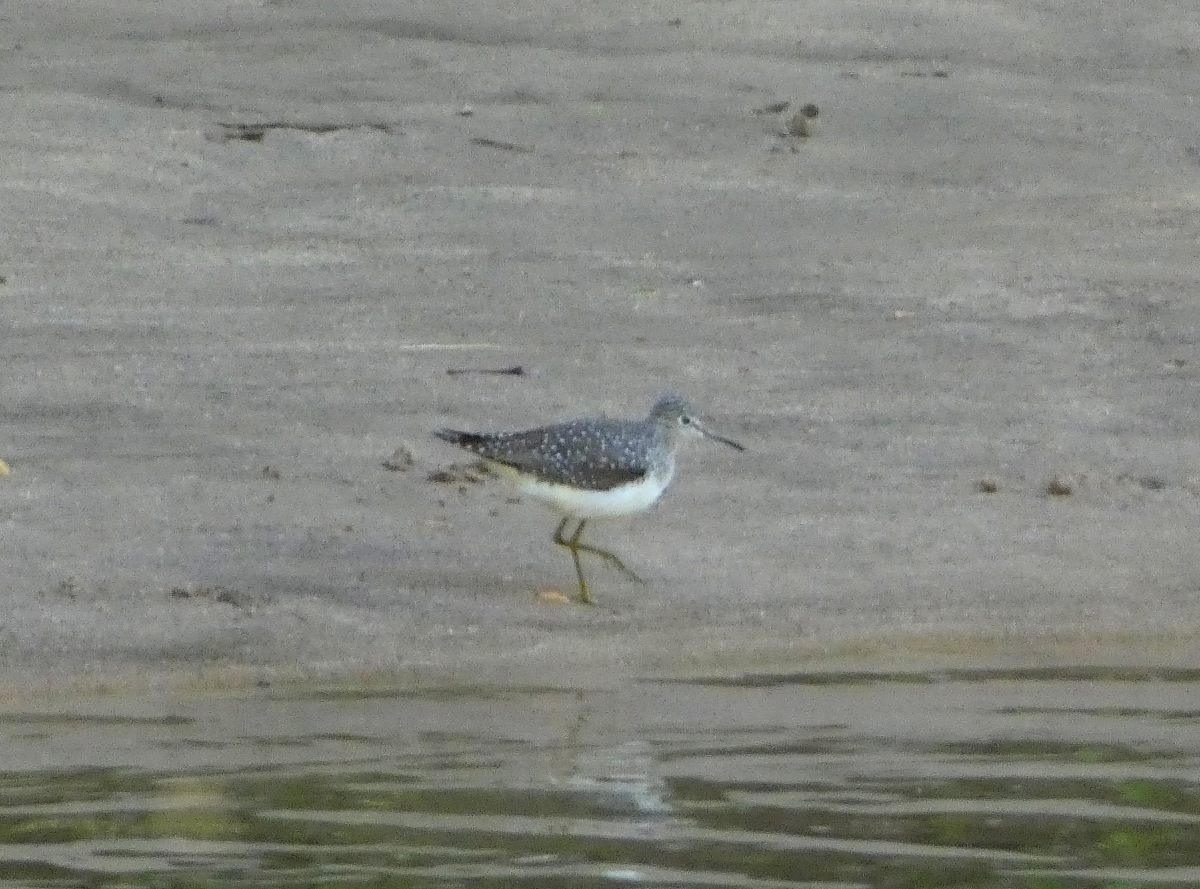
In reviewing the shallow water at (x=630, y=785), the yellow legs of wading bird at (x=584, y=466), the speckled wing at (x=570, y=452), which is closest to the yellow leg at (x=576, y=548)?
the yellow legs of wading bird at (x=584, y=466)

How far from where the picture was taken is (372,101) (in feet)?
45.9

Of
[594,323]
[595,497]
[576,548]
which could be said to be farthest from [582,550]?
[594,323]

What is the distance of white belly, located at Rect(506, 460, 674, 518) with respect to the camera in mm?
9328

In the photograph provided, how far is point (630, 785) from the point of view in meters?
7.39

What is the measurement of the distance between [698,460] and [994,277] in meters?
2.32

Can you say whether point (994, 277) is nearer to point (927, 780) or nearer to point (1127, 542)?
point (1127, 542)

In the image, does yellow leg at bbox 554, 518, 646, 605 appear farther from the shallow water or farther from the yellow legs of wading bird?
the shallow water

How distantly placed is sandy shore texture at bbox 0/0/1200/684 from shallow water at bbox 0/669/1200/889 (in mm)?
411

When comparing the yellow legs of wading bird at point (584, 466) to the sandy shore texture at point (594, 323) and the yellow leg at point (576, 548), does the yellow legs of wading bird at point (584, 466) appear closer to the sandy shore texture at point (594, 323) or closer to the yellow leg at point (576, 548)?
the yellow leg at point (576, 548)

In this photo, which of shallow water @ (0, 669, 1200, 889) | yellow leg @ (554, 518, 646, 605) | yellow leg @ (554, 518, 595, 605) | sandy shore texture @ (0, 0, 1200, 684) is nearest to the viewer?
shallow water @ (0, 669, 1200, 889)

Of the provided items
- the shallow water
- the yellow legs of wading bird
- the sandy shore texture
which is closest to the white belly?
the yellow legs of wading bird

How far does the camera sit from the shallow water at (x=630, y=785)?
21.9ft

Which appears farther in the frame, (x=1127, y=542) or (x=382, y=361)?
(x=382, y=361)

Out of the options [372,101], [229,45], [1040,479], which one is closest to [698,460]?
[1040,479]
